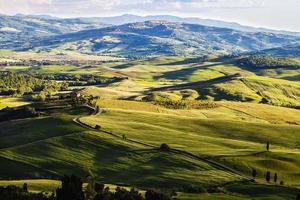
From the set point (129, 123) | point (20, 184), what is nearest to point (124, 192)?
point (20, 184)

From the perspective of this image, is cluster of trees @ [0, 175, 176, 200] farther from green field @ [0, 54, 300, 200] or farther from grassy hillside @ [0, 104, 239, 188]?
grassy hillside @ [0, 104, 239, 188]

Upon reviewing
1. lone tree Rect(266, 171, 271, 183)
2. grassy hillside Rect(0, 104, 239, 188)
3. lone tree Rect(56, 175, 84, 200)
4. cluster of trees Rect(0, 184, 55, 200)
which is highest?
lone tree Rect(56, 175, 84, 200)

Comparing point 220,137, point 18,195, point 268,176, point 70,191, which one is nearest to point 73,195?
point 70,191

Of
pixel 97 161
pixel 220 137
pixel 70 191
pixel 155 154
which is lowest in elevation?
pixel 220 137

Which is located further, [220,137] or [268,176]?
[220,137]

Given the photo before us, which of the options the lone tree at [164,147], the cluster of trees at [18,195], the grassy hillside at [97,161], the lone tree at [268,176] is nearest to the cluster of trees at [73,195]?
the cluster of trees at [18,195]

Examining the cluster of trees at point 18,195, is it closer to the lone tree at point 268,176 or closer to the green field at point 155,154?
the green field at point 155,154

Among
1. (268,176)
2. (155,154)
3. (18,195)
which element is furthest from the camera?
(155,154)

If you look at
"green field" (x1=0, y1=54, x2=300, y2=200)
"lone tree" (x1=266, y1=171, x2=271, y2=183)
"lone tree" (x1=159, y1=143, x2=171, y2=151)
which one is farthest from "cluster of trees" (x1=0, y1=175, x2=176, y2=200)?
"lone tree" (x1=159, y1=143, x2=171, y2=151)

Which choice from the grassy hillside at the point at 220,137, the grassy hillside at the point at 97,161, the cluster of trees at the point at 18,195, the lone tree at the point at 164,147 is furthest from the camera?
the lone tree at the point at 164,147

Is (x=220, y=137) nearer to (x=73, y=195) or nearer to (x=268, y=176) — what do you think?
(x=268, y=176)

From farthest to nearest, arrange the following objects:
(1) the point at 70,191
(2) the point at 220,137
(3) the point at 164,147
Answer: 1. (2) the point at 220,137
2. (3) the point at 164,147
3. (1) the point at 70,191
